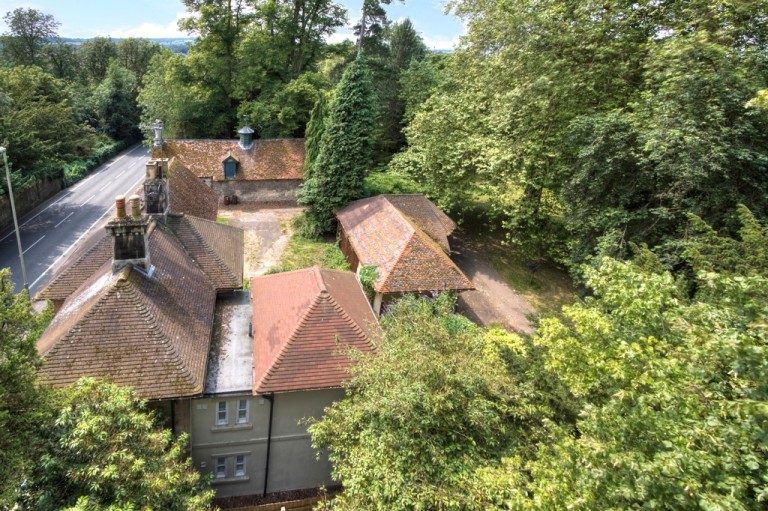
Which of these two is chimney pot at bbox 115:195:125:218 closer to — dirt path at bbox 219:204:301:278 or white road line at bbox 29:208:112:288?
dirt path at bbox 219:204:301:278

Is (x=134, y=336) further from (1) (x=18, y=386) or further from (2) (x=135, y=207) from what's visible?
(1) (x=18, y=386)

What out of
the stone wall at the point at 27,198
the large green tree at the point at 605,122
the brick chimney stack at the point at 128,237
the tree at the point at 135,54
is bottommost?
the stone wall at the point at 27,198

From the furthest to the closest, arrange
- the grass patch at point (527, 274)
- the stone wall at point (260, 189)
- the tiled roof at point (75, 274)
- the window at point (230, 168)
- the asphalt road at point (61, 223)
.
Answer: the stone wall at point (260, 189), the window at point (230, 168), the asphalt road at point (61, 223), the grass patch at point (527, 274), the tiled roof at point (75, 274)

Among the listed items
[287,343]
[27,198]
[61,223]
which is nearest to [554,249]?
[287,343]

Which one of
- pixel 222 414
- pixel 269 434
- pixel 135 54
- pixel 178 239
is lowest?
pixel 269 434

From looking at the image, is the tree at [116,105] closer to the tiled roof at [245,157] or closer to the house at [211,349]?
the tiled roof at [245,157]

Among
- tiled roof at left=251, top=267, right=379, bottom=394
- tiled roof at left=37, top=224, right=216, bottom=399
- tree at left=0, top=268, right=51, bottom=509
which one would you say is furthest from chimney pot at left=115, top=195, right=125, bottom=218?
tree at left=0, top=268, right=51, bottom=509

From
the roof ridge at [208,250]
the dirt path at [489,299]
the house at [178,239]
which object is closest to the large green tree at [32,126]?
the house at [178,239]

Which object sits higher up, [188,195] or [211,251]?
[188,195]
